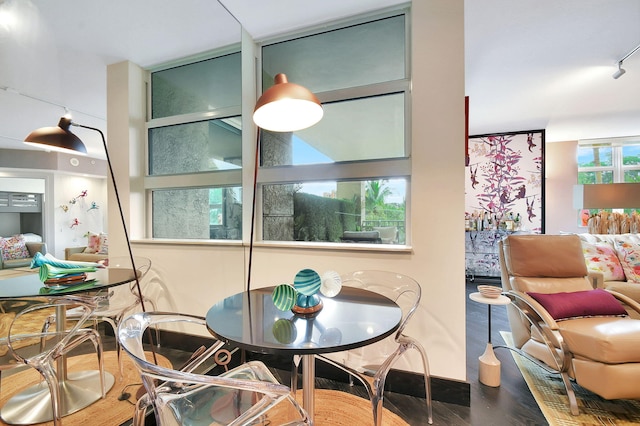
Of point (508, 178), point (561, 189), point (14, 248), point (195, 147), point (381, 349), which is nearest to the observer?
point (14, 248)

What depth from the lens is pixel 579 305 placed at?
1.93 m

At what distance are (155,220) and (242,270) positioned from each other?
864 mm

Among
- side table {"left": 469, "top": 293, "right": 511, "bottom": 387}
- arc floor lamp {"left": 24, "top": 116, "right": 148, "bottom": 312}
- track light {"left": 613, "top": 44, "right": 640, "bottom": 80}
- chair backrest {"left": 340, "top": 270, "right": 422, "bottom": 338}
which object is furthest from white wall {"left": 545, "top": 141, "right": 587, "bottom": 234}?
arc floor lamp {"left": 24, "top": 116, "right": 148, "bottom": 312}

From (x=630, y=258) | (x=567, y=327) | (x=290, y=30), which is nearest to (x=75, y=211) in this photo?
(x=290, y=30)

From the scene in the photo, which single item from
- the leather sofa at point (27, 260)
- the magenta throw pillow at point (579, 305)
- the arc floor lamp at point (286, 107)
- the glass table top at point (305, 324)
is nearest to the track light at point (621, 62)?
the magenta throw pillow at point (579, 305)

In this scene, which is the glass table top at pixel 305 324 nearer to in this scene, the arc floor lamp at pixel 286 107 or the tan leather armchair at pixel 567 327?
the arc floor lamp at pixel 286 107

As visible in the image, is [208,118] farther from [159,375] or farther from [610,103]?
[610,103]

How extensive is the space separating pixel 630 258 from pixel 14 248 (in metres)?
5.05

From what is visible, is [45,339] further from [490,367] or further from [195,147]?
[490,367]

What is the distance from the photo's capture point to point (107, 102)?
1.26 m

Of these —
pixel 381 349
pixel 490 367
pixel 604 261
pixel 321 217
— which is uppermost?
pixel 321 217

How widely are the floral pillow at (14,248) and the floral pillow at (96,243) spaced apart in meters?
0.23

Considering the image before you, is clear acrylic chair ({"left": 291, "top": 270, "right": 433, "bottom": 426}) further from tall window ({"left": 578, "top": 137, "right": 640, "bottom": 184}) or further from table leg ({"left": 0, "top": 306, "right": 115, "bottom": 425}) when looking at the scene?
tall window ({"left": 578, "top": 137, "right": 640, "bottom": 184})

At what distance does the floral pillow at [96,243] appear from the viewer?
1.20 meters
